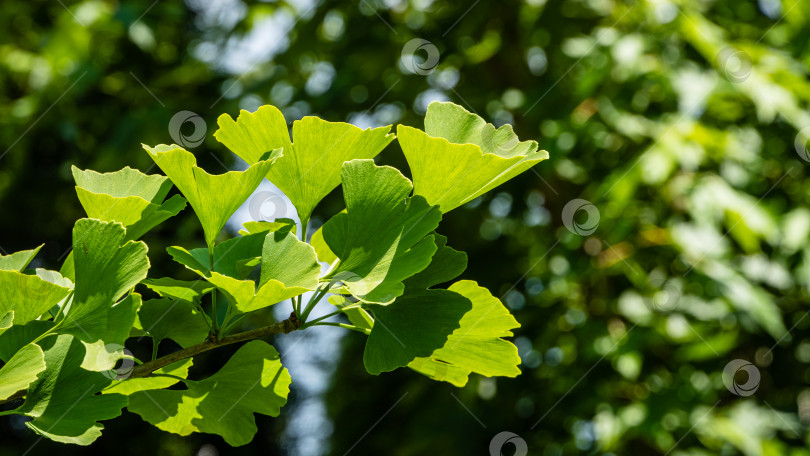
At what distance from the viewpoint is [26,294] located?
162 mm

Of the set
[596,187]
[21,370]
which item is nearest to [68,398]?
[21,370]

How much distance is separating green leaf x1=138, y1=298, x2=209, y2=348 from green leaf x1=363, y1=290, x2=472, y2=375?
0.17ft

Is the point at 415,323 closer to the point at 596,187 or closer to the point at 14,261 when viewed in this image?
the point at 14,261

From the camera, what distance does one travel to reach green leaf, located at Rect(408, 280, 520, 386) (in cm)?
19

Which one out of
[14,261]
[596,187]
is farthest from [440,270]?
[596,187]

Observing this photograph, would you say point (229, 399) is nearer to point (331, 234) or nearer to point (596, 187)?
point (331, 234)

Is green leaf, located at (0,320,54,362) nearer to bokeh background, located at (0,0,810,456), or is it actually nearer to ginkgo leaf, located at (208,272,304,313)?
ginkgo leaf, located at (208,272,304,313)

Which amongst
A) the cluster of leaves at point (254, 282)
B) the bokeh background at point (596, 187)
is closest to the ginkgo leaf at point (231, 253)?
the cluster of leaves at point (254, 282)

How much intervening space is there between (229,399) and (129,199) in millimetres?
65

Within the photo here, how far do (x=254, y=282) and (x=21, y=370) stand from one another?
6 cm

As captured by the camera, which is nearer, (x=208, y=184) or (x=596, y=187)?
(x=208, y=184)

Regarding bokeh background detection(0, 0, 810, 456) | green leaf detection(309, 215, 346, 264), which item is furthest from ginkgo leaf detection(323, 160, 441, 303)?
bokeh background detection(0, 0, 810, 456)

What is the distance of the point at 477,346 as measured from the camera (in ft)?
0.65

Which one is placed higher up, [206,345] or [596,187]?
[206,345]
